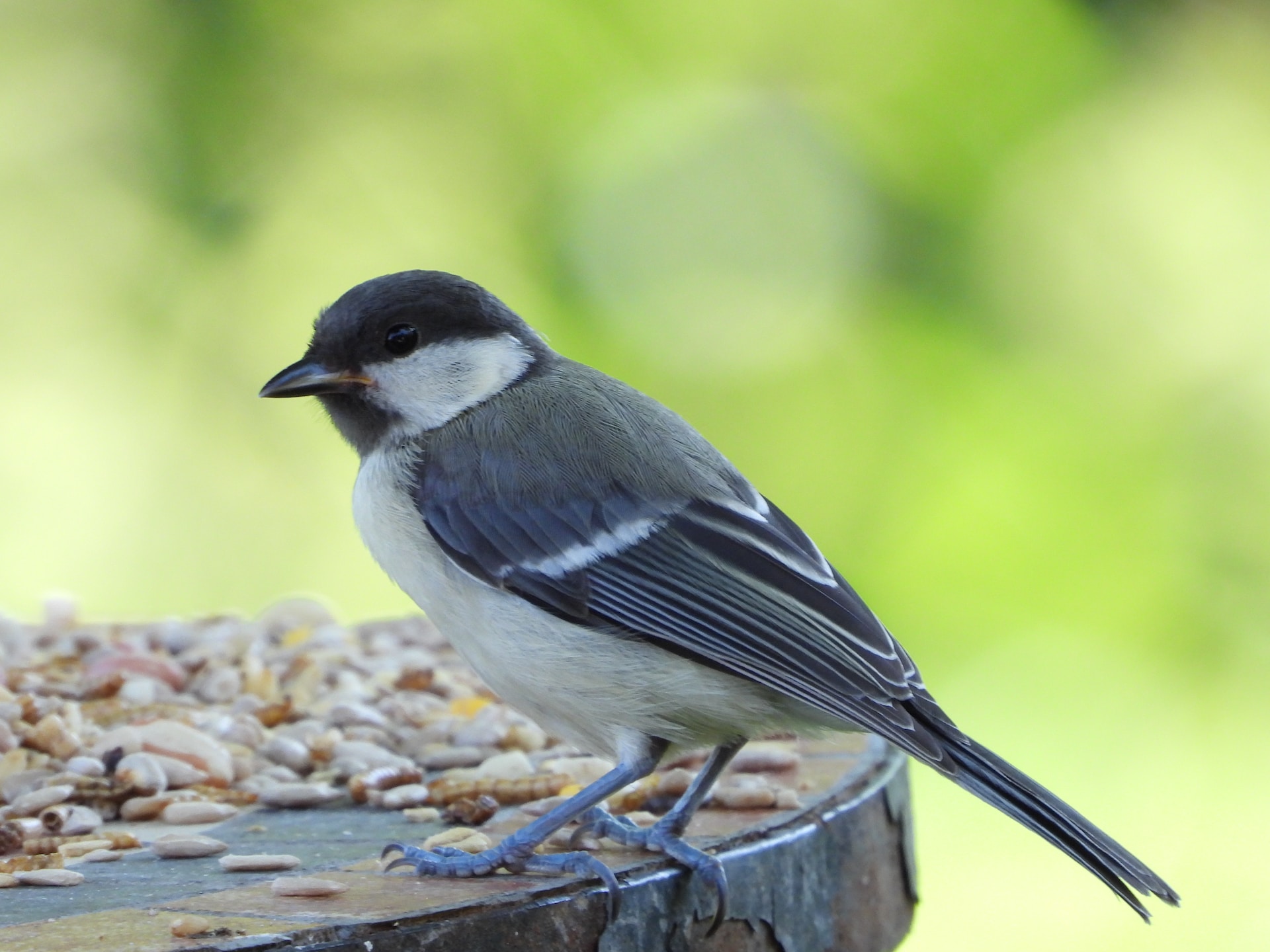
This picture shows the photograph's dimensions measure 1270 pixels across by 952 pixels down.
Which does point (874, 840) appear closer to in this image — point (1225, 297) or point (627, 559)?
point (627, 559)

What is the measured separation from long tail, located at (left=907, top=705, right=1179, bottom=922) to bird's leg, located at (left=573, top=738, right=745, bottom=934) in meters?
0.31

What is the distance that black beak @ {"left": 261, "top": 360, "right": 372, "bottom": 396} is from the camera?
2.25 m

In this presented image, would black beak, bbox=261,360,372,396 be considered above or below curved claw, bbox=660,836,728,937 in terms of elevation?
above

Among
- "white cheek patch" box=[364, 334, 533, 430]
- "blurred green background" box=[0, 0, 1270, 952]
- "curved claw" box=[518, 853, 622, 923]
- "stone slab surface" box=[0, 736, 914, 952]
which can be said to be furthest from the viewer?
"blurred green background" box=[0, 0, 1270, 952]

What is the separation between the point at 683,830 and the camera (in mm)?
1782

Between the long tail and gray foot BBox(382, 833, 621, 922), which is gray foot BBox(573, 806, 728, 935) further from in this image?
the long tail

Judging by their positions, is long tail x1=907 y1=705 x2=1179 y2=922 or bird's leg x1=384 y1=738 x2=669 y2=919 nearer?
bird's leg x1=384 y1=738 x2=669 y2=919

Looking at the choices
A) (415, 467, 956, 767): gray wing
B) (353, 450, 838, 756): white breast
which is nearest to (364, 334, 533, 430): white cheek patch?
(415, 467, 956, 767): gray wing

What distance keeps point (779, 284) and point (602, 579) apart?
332 cm

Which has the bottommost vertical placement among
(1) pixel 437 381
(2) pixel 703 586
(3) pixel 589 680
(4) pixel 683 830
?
(4) pixel 683 830

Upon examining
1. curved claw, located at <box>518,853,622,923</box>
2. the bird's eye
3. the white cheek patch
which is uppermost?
the bird's eye

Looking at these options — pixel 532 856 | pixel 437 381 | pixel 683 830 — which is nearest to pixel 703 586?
pixel 683 830

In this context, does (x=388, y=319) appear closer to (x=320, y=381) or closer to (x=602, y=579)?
(x=320, y=381)

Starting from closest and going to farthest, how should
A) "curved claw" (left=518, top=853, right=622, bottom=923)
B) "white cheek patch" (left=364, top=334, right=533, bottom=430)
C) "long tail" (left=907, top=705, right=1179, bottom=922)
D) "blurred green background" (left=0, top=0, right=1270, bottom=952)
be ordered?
"curved claw" (left=518, top=853, right=622, bottom=923) → "long tail" (left=907, top=705, right=1179, bottom=922) → "white cheek patch" (left=364, top=334, right=533, bottom=430) → "blurred green background" (left=0, top=0, right=1270, bottom=952)
